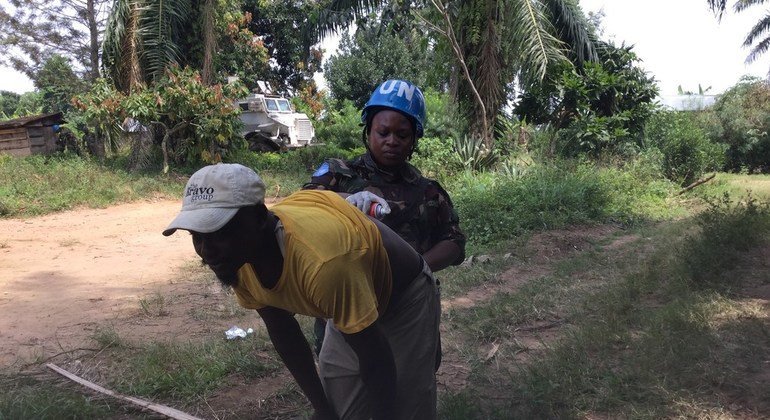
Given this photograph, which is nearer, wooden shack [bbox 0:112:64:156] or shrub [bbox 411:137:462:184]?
shrub [bbox 411:137:462:184]

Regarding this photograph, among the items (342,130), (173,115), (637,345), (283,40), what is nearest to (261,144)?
(342,130)

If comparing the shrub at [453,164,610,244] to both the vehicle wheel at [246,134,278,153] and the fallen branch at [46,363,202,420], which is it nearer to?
the fallen branch at [46,363,202,420]

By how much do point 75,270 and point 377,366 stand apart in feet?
21.2

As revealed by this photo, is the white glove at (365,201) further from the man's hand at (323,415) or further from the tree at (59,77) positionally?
the tree at (59,77)

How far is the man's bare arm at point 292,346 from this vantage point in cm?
166

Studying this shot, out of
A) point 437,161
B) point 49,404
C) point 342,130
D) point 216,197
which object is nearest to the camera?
point 216,197

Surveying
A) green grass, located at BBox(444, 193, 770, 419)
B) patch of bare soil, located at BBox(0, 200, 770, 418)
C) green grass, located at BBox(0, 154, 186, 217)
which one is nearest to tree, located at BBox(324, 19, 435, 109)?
green grass, located at BBox(0, 154, 186, 217)

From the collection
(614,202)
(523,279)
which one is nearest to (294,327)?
(523,279)

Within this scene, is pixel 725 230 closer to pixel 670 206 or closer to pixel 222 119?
pixel 670 206

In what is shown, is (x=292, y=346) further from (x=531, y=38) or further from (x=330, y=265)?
(x=531, y=38)

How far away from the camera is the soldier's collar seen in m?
2.10

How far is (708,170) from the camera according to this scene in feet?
47.6

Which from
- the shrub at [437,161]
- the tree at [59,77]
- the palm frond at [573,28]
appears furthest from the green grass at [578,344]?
the tree at [59,77]

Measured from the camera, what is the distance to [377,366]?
1521 millimetres
